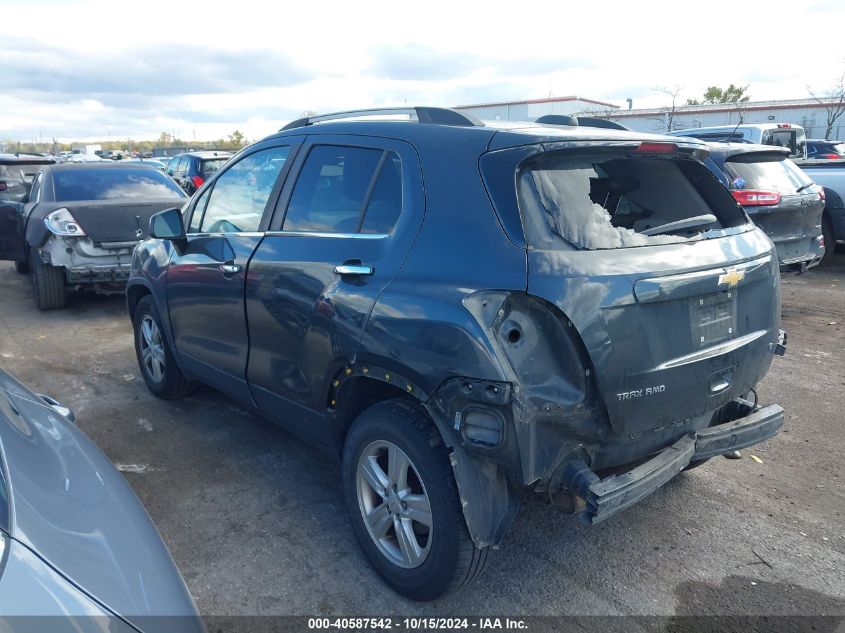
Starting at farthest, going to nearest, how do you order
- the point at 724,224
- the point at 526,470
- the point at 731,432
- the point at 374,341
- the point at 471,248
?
the point at 724,224 → the point at 731,432 → the point at 374,341 → the point at 471,248 → the point at 526,470

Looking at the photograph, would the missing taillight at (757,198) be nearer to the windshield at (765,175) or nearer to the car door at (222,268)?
the windshield at (765,175)

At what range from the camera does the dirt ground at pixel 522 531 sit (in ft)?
9.70

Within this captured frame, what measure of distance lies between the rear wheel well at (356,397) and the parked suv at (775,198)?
18.8ft

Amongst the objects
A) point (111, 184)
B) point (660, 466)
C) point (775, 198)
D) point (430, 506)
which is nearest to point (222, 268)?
point (430, 506)

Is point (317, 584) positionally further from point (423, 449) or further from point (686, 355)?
point (686, 355)

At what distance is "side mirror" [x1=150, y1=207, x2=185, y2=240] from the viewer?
4.28 metres

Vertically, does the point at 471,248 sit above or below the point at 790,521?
above

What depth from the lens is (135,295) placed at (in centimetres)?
533

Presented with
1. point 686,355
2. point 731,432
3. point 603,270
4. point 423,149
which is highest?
point 423,149

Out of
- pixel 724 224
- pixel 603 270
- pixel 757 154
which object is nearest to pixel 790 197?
pixel 757 154

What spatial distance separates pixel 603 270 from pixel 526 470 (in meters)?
0.79

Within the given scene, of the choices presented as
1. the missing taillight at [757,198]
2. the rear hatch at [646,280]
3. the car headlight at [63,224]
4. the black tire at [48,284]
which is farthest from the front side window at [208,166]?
the rear hatch at [646,280]

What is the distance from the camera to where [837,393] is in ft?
17.3

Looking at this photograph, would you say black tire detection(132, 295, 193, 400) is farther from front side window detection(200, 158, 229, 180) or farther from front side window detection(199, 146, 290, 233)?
front side window detection(200, 158, 229, 180)
